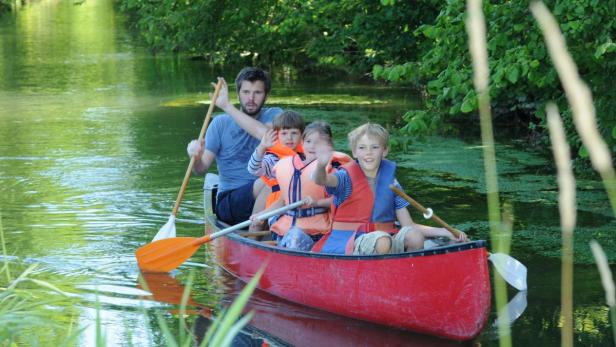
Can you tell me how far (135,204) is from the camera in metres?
8.62

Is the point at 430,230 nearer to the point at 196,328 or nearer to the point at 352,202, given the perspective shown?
the point at 352,202

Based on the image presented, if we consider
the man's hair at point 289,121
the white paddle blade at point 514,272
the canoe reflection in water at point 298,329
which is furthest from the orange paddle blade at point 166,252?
the white paddle blade at point 514,272

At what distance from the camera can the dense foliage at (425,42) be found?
612 centimetres

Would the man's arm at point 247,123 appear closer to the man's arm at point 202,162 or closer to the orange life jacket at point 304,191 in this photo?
the man's arm at point 202,162

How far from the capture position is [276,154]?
602 cm

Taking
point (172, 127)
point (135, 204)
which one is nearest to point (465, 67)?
point (135, 204)

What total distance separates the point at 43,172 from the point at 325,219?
17.1 ft

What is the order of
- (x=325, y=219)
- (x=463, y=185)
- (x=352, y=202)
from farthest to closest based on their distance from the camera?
(x=463, y=185), (x=325, y=219), (x=352, y=202)

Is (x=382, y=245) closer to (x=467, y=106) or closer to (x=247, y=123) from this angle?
(x=467, y=106)

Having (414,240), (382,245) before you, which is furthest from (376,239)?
(414,240)

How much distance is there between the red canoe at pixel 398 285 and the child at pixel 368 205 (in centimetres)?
12

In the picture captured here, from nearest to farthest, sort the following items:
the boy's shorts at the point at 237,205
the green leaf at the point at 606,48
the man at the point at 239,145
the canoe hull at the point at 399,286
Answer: the canoe hull at the point at 399,286
the green leaf at the point at 606,48
the man at the point at 239,145
the boy's shorts at the point at 237,205

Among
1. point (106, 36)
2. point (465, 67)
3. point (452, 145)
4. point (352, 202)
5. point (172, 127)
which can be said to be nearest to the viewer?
point (352, 202)

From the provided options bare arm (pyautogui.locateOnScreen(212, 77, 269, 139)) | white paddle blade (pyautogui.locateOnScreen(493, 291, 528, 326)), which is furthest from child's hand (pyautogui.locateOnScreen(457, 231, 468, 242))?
bare arm (pyautogui.locateOnScreen(212, 77, 269, 139))
